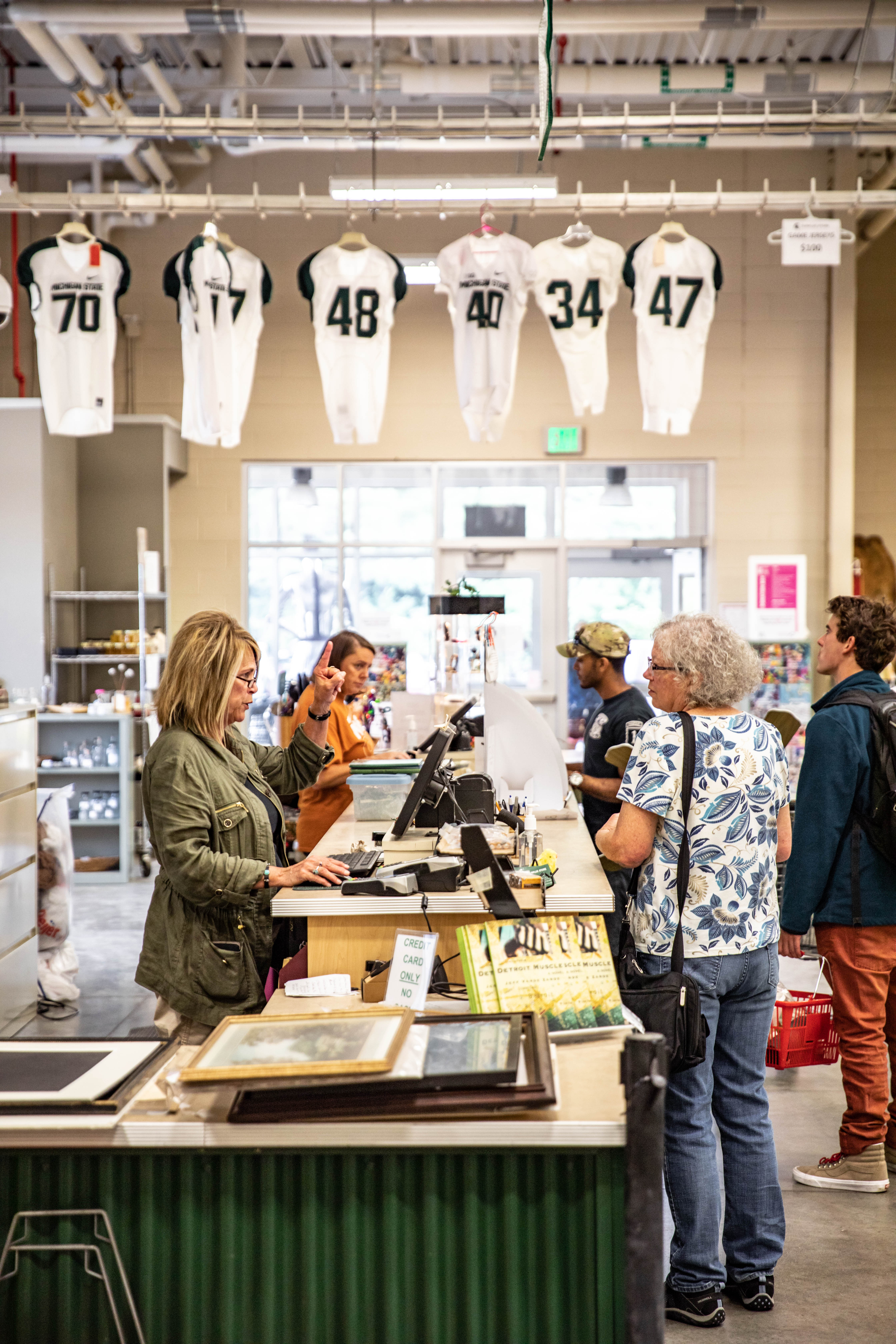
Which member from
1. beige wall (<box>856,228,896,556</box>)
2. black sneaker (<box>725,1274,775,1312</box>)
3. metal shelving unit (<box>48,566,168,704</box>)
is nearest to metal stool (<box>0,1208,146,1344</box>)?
black sneaker (<box>725,1274,775,1312</box>)

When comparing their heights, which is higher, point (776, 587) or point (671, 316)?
point (671, 316)

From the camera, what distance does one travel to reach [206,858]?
93.8 inches

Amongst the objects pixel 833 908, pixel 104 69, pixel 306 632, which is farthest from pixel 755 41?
pixel 833 908

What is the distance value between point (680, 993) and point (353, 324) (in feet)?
16.5

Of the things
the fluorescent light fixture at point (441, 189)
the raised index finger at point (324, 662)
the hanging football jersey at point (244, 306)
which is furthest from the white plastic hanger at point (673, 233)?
the raised index finger at point (324, 662)

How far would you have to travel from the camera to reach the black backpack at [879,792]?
3.16 m

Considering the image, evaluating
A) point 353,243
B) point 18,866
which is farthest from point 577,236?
point 18,866

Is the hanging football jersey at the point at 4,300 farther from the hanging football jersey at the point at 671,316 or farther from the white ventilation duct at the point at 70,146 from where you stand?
the hanging football jersey at the point at 671,316

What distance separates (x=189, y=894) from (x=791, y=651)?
737 cm

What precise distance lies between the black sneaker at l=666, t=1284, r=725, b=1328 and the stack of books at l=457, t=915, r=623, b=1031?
0.98 m

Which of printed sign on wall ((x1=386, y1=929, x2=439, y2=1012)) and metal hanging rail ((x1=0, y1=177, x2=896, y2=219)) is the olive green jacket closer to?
printed sign on wall ((x1=386, y1=929, x2=439, y2=1012))

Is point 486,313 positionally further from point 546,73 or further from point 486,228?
point 546,73

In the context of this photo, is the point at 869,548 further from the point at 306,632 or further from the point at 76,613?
the point at 76,613

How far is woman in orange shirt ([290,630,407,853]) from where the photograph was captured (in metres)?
3.99
